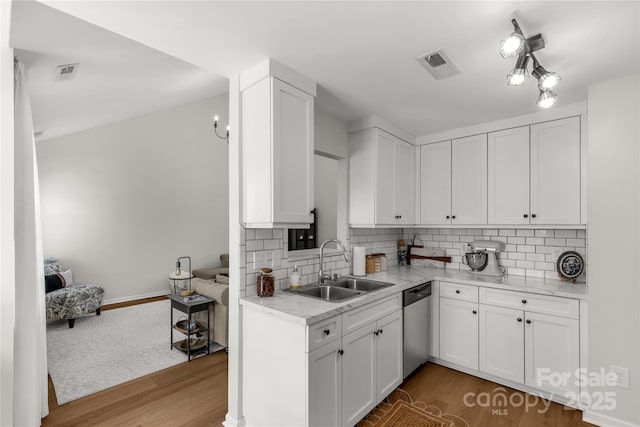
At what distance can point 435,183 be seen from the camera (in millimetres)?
3576

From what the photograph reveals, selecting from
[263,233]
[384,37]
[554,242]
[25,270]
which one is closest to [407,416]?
[263,233]

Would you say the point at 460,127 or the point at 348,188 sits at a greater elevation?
the point at 460,127

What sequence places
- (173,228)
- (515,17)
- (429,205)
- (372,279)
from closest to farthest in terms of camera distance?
(515,17) → (372,279) → (429,205) → (173,228)

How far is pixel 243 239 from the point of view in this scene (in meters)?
2.28

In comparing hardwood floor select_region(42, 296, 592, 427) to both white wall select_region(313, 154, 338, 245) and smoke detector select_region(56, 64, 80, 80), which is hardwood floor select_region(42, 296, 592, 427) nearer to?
white wall select_region(313, 154, 338, 245)

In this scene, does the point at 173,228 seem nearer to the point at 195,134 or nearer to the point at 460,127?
the point at 195,134

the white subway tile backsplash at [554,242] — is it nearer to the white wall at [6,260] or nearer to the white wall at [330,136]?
the white wall at [330,136]

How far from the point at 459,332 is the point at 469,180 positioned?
5.02 ft

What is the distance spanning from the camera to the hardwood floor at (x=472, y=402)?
2365 millimetres

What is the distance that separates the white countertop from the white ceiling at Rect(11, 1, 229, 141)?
6.70 ft

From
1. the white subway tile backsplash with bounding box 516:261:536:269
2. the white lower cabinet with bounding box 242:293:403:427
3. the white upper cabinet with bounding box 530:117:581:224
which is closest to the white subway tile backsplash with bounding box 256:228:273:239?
the white lower cabinet with bounding box 242:293:403:427

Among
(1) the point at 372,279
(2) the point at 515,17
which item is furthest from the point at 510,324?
(2) the point at 515,17

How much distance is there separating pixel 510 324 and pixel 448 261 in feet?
3.30

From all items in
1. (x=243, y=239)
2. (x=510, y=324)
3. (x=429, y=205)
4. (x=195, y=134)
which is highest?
(x=195, y=134)
